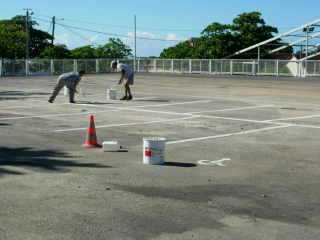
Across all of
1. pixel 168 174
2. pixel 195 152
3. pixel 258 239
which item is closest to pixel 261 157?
pixel 195 152

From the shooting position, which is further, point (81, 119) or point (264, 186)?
point (81, 119)

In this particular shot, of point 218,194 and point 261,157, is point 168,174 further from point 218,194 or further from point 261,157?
point 261,157

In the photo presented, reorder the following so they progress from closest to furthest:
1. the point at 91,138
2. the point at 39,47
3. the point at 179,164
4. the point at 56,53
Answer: the point at 179,164
the point at 91,138
the point at 56,53
the point at 39,47

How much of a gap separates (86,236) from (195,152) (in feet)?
17.7

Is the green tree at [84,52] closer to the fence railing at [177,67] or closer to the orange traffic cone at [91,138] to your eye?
the fence railing at [177,67]

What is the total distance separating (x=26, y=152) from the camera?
1088 cm

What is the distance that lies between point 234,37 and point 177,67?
76.8 feet

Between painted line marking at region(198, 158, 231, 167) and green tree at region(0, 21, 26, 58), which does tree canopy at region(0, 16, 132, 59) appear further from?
painted line marking at region(198, 158, 231, 167)

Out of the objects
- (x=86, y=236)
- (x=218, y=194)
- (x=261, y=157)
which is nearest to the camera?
(x=86, y=236)

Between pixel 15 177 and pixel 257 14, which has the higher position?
pixel 257 14

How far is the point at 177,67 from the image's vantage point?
6438 cm

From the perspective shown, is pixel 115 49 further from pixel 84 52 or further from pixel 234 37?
pixel 234 37

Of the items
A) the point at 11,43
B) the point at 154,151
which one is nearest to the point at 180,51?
the point at 11,43

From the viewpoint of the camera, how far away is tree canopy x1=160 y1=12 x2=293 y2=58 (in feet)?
274
